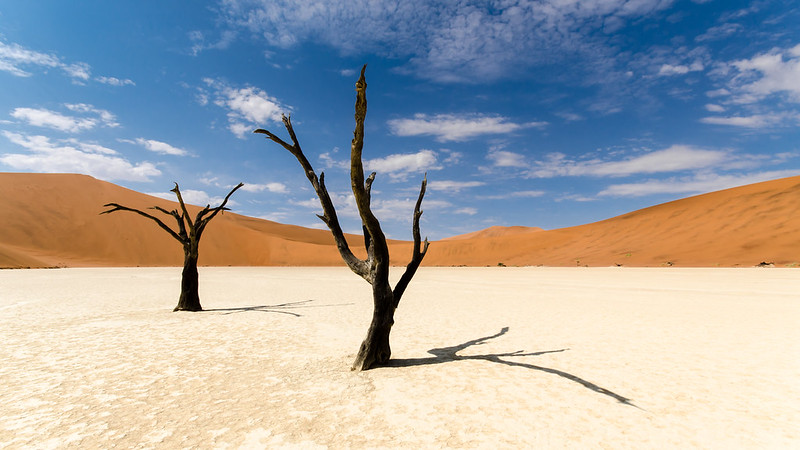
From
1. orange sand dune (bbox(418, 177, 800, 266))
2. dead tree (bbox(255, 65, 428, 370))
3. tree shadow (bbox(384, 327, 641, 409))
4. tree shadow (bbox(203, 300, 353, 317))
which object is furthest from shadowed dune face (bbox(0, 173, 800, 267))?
dead tree (bbox(255, 65, 428, 370))

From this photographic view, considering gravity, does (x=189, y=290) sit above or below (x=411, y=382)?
above

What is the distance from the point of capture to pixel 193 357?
5934 mm

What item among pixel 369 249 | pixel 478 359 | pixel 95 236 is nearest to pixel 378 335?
pixel 369 249

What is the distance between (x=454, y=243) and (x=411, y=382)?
54.7m

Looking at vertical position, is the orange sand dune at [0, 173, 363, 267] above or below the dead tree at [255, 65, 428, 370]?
above

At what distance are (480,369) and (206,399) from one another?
10.9 ft

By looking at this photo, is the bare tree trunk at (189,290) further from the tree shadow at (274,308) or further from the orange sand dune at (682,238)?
the orange sand dune at (682,238)

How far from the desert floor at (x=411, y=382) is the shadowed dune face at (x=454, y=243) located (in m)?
26.3

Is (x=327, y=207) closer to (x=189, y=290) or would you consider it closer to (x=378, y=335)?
(x=378, y=335)

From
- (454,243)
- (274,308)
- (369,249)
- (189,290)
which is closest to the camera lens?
(369,249)

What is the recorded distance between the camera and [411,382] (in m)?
4.76

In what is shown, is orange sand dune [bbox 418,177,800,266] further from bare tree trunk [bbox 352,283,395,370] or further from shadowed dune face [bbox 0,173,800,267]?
bare tree trunk [bbox 352,283,395,370]

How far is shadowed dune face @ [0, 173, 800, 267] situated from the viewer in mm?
30688

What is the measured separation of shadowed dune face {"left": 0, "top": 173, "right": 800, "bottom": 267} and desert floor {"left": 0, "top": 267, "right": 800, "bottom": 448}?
2635cm
